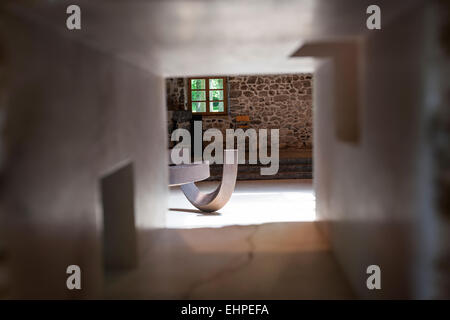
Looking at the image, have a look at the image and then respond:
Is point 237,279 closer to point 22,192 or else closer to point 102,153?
point 102,153

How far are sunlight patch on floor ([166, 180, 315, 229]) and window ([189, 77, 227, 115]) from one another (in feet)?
11.7

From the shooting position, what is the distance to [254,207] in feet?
19.6

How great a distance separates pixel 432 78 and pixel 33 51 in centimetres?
153

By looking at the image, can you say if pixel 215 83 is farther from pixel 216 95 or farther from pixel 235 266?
pixel 235 266

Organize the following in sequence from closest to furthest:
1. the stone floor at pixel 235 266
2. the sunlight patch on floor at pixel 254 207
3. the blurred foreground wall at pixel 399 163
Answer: the blurred foreground wall at pixel 399 163
the stone floor at pixel 235 266
the sunlight patch on floor at pixel 254 207

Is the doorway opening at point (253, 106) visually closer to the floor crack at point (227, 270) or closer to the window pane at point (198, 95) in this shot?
the window pane at point (198, 95)

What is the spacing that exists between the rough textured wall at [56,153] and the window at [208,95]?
8325mm

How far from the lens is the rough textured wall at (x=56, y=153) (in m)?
1.65

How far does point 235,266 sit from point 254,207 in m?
2.68

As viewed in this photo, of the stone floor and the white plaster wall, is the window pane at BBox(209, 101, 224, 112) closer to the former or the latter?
the stone floor

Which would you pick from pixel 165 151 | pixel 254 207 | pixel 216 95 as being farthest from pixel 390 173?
pixel 216 95

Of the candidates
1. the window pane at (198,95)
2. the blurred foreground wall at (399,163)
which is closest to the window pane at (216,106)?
the window pane at (198,95)

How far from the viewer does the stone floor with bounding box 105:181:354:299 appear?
2.88 meters
